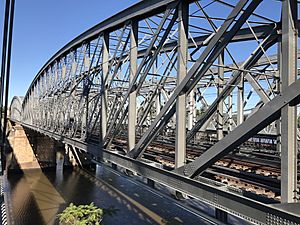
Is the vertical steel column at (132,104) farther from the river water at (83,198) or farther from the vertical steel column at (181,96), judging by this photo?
the river water at (83,198)

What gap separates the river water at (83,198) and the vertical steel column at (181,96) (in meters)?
12.7

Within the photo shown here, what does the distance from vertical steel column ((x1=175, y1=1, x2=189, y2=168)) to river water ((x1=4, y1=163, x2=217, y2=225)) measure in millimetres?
12715

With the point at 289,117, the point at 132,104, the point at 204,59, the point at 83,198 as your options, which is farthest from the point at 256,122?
the point at 83,198

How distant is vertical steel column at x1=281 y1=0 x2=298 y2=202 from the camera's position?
202 inches

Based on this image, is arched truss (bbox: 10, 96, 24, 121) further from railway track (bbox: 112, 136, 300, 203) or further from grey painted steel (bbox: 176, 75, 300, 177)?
grey painted steel (bbox: 176, 75, 300, 177)

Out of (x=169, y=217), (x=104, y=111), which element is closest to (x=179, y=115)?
(x=104, y=111)

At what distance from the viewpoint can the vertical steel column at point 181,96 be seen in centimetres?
797

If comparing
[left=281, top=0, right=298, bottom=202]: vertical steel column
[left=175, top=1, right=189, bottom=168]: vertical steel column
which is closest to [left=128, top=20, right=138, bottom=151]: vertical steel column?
[left=175, top=1, right=189, bottom=168]: vertical steel column

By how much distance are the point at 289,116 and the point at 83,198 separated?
1301 inches

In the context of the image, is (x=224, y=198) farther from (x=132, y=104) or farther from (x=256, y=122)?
(x=132, y=104)

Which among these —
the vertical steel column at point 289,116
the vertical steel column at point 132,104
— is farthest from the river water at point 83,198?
the vertical steel column at point 289,116

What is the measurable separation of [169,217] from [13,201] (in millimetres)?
19999

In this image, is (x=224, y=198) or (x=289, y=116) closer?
(x=289, y=116)

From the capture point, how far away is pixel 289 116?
16.6 feet
